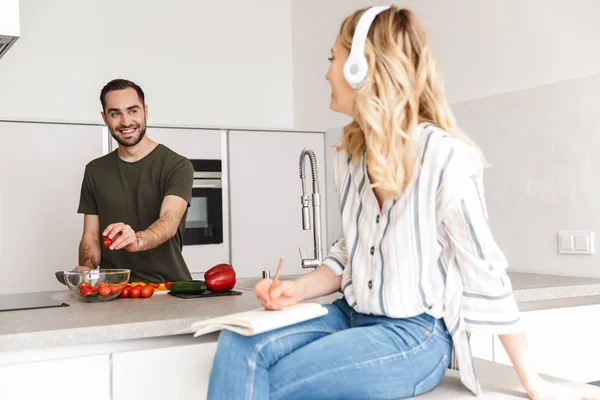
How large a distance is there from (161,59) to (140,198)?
1938 millimetres

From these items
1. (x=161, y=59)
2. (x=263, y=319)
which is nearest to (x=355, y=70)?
(x=263, y=319)

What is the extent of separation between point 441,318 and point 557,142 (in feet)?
5.12

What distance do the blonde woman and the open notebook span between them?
24 mm

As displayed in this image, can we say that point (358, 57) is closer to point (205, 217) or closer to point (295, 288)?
point (295, 288)

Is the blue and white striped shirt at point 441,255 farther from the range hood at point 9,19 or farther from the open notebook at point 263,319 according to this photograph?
the range hood at point 9,19

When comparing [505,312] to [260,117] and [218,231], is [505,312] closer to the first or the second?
[218,231]

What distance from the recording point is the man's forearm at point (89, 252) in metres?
2.88

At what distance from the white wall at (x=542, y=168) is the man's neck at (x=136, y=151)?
136 cm

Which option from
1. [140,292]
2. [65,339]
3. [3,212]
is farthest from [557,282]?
[3,212]

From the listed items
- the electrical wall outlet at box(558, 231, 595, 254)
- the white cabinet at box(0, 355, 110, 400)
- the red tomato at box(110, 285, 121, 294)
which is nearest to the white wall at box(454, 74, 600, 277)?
the electrical wall outlet at box(558, 231, 595, 254)

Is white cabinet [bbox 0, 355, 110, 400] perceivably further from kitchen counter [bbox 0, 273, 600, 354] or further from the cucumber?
the cucumber

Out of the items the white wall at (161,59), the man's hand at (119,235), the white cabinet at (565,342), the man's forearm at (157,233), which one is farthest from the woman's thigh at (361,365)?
the white wall at (161,59)

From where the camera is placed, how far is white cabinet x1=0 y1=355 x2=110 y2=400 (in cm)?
153

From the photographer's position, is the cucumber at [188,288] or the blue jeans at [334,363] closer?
the blue jeans at [334,363]
